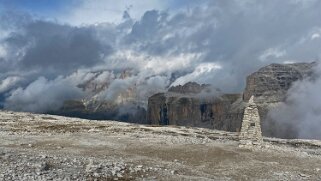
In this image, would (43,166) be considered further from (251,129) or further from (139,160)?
(251,129)

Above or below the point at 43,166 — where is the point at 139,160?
above

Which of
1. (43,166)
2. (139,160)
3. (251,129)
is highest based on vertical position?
(251,129)

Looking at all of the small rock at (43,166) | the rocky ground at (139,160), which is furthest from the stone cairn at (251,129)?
the small rock at (43,166)

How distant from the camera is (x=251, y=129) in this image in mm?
59031

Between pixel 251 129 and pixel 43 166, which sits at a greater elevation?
pixel 251 129

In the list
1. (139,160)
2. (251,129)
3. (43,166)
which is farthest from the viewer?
(251,129)

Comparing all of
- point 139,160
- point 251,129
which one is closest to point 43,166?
point 139,160

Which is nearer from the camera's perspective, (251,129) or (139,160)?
(139,160)

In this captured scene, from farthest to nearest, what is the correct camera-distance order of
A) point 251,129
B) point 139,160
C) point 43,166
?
point 251,129, point 139,160, point 43,166

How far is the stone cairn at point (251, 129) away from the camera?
59.1 m

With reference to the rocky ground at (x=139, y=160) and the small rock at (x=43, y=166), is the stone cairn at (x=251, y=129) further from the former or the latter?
the small rock at (x=43, y=166)

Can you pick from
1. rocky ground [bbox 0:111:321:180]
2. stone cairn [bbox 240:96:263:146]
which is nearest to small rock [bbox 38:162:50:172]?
rocky ground [bbox 0:111:321:180]

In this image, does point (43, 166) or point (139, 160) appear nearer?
point (43, 166)

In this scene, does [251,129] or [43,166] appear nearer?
[43,166]
